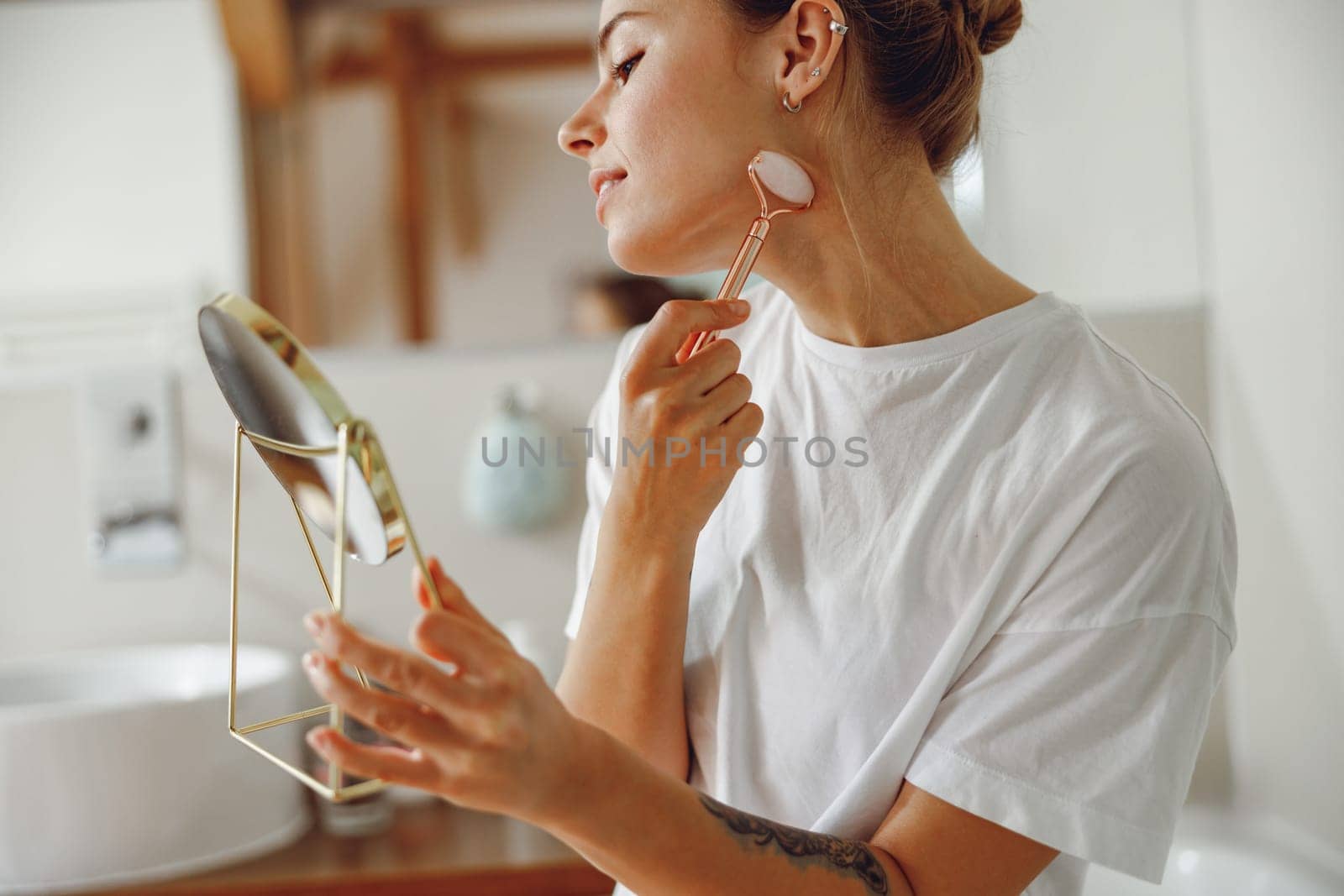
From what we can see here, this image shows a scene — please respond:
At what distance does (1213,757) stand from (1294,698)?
0.64 feet

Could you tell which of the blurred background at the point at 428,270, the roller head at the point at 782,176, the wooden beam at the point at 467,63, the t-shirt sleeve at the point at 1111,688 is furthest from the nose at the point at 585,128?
the wooden beam at the point at 467,63

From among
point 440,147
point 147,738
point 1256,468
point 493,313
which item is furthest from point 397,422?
point 1256,468

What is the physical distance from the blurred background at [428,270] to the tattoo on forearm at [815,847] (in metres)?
0.65

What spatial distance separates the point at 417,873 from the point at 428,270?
71 cm

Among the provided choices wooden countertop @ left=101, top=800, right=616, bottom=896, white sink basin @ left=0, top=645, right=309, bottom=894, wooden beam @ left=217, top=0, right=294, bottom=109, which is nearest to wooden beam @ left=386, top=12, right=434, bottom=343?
wooden beam @ left=217, top=0, right=294, bottom=109

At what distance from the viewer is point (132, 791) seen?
3.18ft

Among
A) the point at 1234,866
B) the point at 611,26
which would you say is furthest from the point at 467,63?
the point at 1234,866

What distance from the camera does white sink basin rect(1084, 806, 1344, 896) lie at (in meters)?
1.03

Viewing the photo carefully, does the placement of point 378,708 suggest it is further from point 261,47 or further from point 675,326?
point 261,47

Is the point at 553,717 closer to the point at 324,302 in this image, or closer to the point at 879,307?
the point at 879,307

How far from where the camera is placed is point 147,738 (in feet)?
3.18

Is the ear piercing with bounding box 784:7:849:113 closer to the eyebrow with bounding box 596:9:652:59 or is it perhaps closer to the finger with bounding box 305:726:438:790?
the eyebrow with bounding box 596:9:652:59

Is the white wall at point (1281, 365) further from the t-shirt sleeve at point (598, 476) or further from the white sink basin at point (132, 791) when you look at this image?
the white sink basin at point (132, 791)

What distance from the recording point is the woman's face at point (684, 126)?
0.65 m
